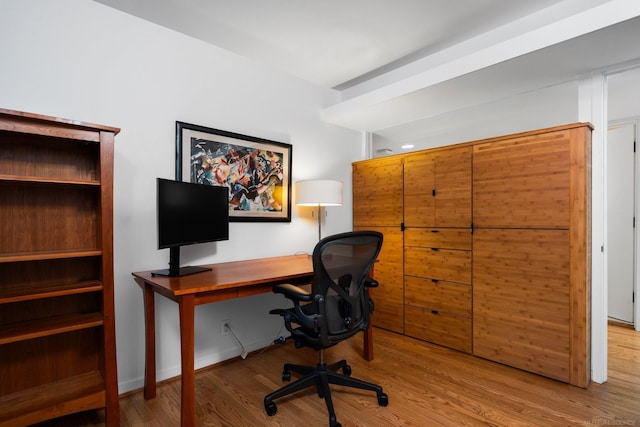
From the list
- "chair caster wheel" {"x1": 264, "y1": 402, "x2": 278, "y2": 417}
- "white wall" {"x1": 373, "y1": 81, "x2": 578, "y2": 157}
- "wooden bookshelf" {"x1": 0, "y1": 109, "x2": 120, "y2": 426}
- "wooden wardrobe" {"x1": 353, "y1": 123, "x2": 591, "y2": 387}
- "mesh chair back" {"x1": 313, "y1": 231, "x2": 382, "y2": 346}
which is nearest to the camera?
"wooden bookshelf" {"x1": 0, "y1": 109, "x2": 120, "y2": 426}

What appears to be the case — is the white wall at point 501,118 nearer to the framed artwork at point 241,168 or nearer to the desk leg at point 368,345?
the framed artwork at point 241,168

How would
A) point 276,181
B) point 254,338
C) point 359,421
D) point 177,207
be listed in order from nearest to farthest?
point 359,421 < point 177,207 < point 254,338 < point 276,181

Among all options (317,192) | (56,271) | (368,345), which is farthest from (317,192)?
(56,271)

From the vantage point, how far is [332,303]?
6.27 feet

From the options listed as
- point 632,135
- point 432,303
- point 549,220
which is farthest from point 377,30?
point 632,135

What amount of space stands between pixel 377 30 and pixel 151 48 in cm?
170

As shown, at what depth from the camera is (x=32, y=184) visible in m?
1.73

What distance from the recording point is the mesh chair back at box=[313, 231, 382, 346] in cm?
180

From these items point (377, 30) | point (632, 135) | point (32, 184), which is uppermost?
point (377, 30)

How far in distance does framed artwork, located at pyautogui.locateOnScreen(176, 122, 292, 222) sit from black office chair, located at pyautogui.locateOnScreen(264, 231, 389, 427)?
1123 millimetres

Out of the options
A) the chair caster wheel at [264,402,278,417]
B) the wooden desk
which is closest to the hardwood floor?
the chair caster wheel at [264,402,278,417]

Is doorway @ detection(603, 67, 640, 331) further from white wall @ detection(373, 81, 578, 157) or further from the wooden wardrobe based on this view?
the wooden wardrobe

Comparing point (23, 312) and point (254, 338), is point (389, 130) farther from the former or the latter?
point (23, 312)

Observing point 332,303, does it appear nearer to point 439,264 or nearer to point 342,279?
point 342,279
